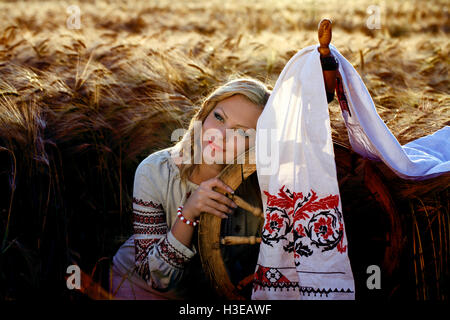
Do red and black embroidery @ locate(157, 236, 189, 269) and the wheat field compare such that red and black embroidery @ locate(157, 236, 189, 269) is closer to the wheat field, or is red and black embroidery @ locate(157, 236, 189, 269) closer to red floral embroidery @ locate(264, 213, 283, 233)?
red floral embroidery @ locate(264, 213, 283, 233)

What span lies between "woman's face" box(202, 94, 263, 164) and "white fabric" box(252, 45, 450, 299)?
0.11 metres

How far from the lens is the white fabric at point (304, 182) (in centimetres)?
175

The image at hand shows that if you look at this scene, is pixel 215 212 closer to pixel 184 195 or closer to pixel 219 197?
pixel 219 197

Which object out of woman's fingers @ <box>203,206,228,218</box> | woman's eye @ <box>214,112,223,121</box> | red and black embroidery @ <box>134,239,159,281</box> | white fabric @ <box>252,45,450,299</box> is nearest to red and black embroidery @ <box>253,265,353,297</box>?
white fabric @ <box>252,45,450,299</box>

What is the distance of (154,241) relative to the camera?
1970mm

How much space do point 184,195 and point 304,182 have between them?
49cm

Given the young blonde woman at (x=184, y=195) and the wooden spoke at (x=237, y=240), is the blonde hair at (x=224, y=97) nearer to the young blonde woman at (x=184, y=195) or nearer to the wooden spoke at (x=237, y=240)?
the young blonde woman at (x=184, y=195)
